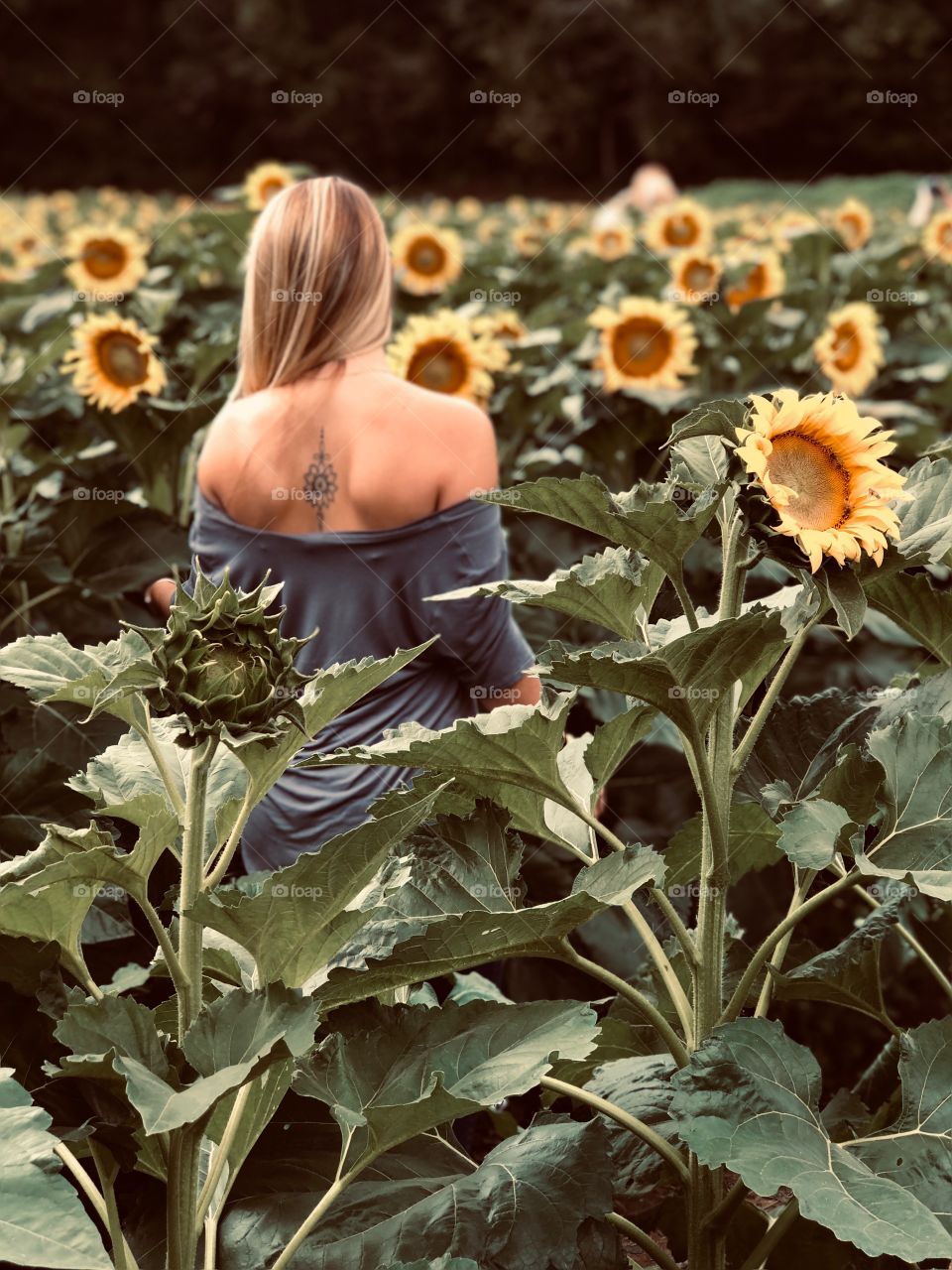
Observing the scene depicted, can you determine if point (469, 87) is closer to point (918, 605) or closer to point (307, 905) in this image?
point (918, 605)

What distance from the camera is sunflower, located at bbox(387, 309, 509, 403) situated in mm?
3605

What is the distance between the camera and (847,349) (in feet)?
15.3

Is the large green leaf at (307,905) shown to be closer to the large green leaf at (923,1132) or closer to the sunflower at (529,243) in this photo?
the large green leaf at (923,1132)

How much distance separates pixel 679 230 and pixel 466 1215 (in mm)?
5338

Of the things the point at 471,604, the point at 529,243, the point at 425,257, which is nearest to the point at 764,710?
the point at 471,604

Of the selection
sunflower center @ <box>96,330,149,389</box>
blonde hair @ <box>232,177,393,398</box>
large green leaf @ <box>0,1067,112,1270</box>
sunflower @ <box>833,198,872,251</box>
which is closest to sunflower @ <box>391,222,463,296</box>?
sunflower @ <box>833,198,872,251</box>

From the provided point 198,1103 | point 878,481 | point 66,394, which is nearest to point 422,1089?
point 198,1103

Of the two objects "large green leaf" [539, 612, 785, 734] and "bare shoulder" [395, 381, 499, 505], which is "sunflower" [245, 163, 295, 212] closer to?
"bare shoulder" [395, 381, 499, 505]

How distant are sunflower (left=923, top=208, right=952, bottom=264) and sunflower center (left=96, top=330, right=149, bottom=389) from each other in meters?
4.21

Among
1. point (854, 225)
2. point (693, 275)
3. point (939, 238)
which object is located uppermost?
point (693, 275)

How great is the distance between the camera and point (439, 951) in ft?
4.34

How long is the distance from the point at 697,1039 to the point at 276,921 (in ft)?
1.59

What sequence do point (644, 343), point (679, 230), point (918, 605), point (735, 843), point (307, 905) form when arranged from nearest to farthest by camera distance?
Answer: 1. point (307, 905)
2. point (918, 605)
3. point (735, 843)
4. point (644, 343)
5. point (679, 230)

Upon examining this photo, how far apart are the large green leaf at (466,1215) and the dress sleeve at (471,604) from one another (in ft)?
3.62
